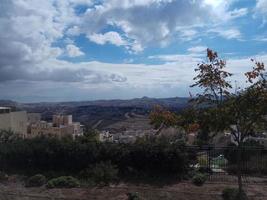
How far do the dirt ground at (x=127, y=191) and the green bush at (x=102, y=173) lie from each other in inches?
16.0

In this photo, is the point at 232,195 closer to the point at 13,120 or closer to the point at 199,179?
the point at 199,179

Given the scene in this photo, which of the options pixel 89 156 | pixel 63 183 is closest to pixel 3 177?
pixel 63 183

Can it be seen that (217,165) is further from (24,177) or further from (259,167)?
(24,177)

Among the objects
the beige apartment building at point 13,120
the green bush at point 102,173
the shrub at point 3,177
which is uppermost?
the beige apartment building at point 13,120

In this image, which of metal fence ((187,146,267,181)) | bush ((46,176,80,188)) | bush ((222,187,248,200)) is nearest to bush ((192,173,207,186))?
metal fence ((187,146,267,181))

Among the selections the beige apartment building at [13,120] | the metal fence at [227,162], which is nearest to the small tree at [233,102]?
the metal fence at [227,162]

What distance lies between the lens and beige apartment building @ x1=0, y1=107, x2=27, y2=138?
53.3 meters

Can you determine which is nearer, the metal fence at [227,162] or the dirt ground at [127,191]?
the dirt ground at [127,191]

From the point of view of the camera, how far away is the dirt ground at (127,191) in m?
14.9

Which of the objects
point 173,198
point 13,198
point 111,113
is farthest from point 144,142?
point 111,113

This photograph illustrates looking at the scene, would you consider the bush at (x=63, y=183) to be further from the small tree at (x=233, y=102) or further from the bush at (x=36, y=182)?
the small tree at (x=233, y=102)

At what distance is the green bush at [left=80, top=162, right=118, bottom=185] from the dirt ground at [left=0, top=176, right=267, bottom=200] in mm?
407

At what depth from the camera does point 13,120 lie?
55.8 metres

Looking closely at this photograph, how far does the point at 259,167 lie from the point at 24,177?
916cm
